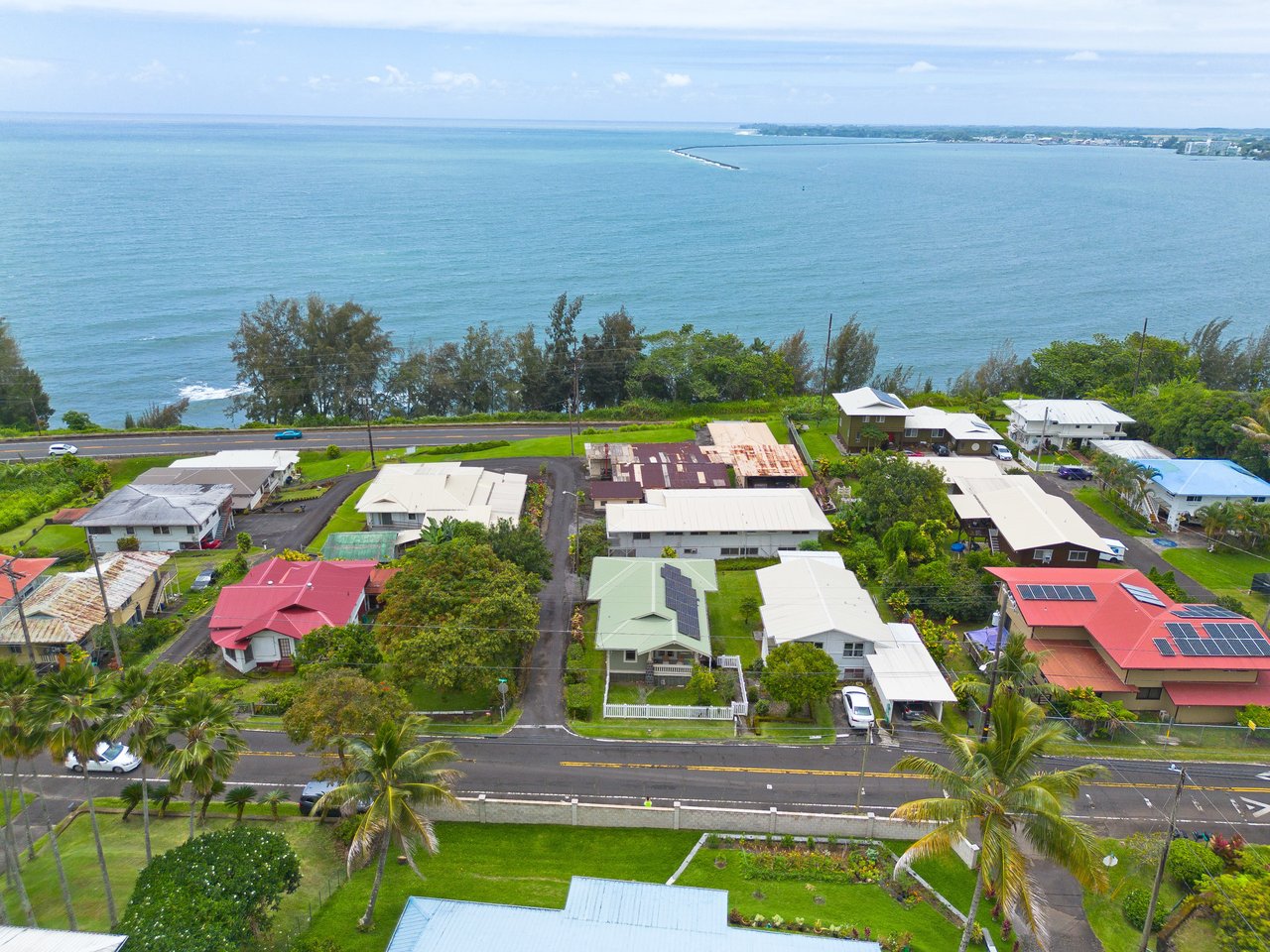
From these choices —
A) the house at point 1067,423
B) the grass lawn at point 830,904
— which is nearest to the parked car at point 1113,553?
the house at point 1067,423

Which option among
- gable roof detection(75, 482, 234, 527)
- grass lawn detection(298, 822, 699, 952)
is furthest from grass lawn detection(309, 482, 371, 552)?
grass lawn detection(298, 822, 699, 952)

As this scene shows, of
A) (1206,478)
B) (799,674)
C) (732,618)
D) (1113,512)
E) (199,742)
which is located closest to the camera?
(199,742)

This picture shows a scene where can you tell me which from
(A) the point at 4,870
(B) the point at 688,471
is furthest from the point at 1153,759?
(A) the point at 4,870

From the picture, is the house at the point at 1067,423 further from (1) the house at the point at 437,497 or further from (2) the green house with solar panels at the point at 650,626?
(1) the house at the point at 437,497

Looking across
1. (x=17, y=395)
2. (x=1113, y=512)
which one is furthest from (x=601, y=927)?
(x=17, y=395)

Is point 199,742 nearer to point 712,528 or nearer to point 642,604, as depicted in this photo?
point 642,604

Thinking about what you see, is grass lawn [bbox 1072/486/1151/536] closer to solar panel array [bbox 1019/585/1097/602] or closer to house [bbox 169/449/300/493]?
solar panel array [bbox 1019/585/1097/602]
